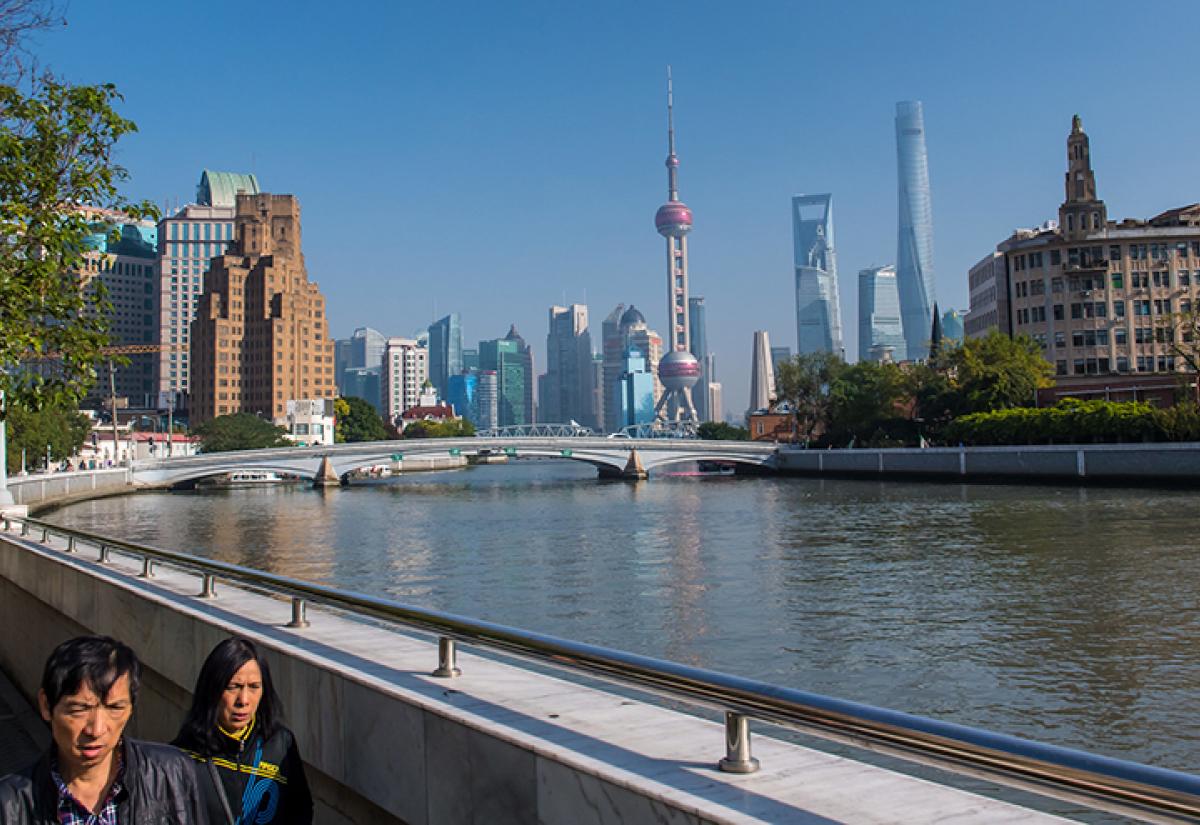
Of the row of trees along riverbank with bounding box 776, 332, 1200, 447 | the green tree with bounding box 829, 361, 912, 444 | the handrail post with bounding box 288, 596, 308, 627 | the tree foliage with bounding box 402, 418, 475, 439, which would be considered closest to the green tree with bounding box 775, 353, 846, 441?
the row of trees along riverbank with bounding box 776, 332, 1200, 447

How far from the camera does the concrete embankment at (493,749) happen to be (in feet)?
12.4

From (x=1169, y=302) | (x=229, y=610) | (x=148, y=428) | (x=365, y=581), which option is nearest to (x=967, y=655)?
(x=229, y=610)

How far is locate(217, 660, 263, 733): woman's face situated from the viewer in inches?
167

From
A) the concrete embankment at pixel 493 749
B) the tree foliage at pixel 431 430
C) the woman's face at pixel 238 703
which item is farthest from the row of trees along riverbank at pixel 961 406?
the tree foliage at pixel 431 430

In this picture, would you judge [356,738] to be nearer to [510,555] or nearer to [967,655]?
[967,655]

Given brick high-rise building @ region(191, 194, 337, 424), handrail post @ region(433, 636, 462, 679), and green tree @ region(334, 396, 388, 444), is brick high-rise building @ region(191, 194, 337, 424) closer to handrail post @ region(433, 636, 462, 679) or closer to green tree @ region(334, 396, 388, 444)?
green tree @ region(334, 396, 388, 444)

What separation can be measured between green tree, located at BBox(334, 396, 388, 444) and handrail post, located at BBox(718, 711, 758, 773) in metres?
147

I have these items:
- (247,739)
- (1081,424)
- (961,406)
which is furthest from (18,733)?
(961,406)

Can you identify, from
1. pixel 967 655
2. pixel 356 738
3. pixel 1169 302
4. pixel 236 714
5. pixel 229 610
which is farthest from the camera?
pixel 1169 302

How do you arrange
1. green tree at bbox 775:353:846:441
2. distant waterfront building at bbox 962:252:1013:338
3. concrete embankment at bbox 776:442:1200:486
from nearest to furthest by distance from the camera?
1. concrete embankment at bbox 776:442:1200:486
2. distant waterfront building at bbox 962:252:1013:338
3. green tree at bbox 775:353:846:441

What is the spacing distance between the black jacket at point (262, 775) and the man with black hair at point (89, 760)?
60 centimetres

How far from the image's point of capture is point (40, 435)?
68250 millimetres

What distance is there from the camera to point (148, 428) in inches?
6732

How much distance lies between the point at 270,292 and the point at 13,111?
158 meters
